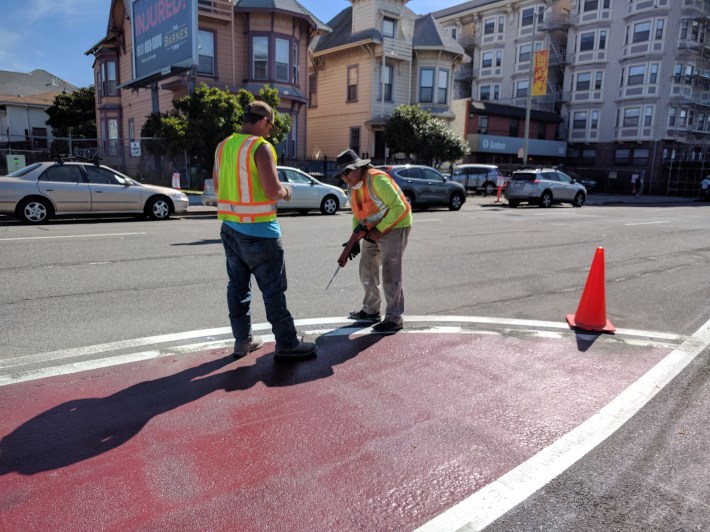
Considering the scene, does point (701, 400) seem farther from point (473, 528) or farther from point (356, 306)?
point (356, 306)

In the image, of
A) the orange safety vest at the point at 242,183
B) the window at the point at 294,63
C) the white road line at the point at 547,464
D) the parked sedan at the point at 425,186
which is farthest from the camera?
the window at the point at 294,63

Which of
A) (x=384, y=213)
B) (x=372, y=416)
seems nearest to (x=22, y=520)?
(x=372, y=416)

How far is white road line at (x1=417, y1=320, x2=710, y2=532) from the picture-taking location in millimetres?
2457

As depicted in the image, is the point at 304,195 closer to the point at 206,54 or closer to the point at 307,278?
the point at 307,278

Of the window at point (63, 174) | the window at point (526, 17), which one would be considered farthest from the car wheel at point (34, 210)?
the window at point (526, 17)

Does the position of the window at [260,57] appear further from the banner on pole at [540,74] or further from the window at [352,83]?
the banner on pole at [540,74]

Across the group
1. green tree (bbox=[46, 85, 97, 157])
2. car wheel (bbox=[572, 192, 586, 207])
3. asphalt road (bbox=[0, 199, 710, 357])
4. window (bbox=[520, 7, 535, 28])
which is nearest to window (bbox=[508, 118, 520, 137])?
window (bbox=[520, 7, 535, 28])

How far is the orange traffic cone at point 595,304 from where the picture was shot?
5348mm

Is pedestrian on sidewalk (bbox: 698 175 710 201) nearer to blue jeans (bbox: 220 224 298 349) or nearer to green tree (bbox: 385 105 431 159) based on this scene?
green tree (bbox: 385 105 431 159)

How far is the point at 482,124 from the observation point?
38031 mm

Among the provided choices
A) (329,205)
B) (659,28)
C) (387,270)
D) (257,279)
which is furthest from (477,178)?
(257,279)

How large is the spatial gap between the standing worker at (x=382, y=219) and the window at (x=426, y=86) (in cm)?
2802

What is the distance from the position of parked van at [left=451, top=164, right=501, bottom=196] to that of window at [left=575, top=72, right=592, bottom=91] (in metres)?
19.4

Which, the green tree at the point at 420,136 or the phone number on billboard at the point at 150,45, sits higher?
the phone number on billboard at the point at 150,45
